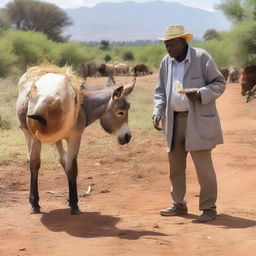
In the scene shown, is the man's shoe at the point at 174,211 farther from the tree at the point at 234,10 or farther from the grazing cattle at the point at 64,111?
the tree at the point at 234,10

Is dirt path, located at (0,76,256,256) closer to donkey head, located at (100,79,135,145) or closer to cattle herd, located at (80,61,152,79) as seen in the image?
donkey head, located at (100,79,135,145)

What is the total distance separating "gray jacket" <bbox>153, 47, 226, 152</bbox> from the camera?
6.27 metres

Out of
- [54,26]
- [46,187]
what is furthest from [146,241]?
[54,26]

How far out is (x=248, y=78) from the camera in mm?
25328

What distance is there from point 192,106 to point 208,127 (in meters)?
0.27

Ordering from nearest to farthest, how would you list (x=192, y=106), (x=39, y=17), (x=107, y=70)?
(x=192, y=106), (x=107, y=70), (x=39, y=17)

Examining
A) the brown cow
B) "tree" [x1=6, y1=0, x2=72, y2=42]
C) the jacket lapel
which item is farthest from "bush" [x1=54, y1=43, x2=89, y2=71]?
the jacket lapel

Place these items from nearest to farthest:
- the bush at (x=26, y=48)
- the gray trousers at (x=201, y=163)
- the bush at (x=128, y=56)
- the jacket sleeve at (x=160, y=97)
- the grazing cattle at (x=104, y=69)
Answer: the gray trousers at (x=201, y=163) → the jacket sleeve at (x=160, y=97) → the bush at (x=26, y=48) → the grazing cattle at (x=104, y=69) → the bush at (x=128, y=56)

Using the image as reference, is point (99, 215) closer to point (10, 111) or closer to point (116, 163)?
point (116, 163)

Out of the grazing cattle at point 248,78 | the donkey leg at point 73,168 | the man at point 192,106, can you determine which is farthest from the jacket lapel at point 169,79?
the grazing cattle at point 248,78

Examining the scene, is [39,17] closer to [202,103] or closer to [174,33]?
[174,33]

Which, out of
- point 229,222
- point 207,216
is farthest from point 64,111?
point 229,222

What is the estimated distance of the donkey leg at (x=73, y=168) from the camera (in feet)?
22.4

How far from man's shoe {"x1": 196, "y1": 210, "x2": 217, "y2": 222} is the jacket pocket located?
798 millimetres
